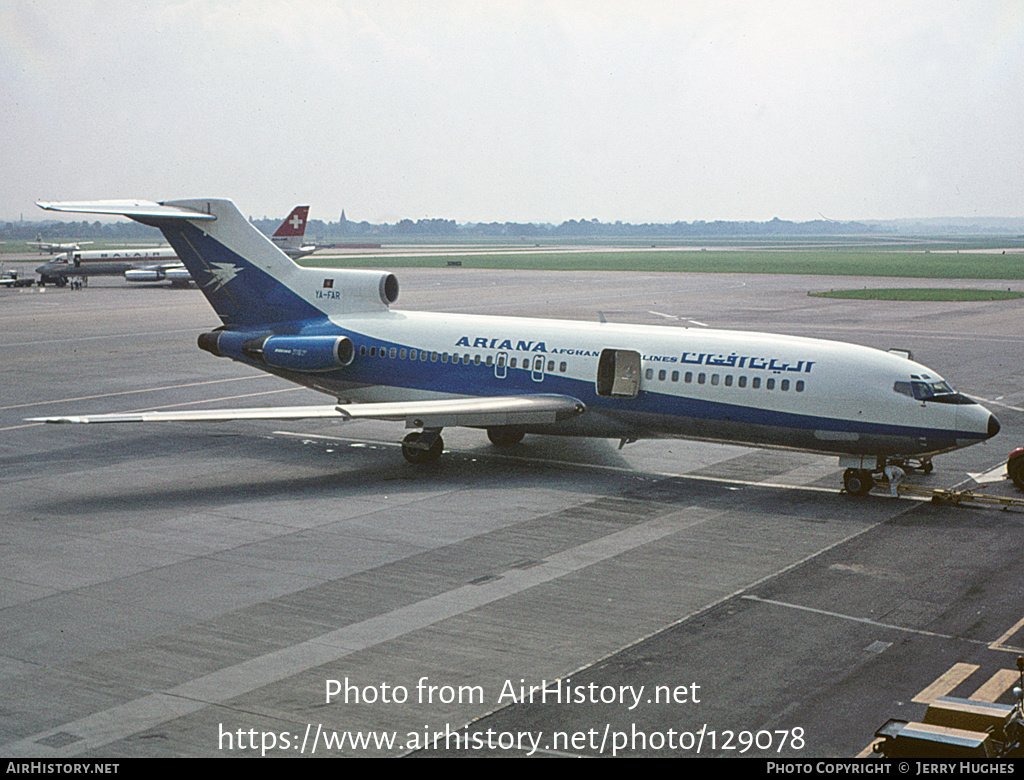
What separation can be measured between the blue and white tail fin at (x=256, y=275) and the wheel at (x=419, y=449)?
5.69 m

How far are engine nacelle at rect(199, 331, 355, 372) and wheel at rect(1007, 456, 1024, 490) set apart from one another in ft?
56.9

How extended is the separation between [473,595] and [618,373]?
10518 mm

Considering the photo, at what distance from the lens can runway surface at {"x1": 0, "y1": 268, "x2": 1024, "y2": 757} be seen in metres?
13.8

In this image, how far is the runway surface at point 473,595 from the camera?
541 inches

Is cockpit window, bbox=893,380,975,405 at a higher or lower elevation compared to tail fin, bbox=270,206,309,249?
lower

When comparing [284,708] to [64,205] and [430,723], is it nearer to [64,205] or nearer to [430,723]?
[430,723]

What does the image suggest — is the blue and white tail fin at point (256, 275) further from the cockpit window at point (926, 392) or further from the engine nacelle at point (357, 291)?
the cockpit window at point (926, 392)

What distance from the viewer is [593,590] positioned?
745 inches

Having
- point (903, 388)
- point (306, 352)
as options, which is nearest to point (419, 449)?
point (306, 352)

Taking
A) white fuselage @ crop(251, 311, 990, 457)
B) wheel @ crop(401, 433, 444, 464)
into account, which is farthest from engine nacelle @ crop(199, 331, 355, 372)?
wheel @ crop(401, 433, 444, 464)

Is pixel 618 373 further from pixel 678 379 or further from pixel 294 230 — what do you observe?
pixel 294 230

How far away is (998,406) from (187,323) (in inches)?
1907

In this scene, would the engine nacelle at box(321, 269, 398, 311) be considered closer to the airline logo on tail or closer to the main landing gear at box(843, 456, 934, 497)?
the airline logo on tail

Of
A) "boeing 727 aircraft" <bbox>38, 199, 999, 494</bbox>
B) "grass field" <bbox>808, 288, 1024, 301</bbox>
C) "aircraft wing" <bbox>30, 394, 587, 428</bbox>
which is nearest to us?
"boeing 727 aircraft" <bbox>38, 199, 999, 494</bbox>
